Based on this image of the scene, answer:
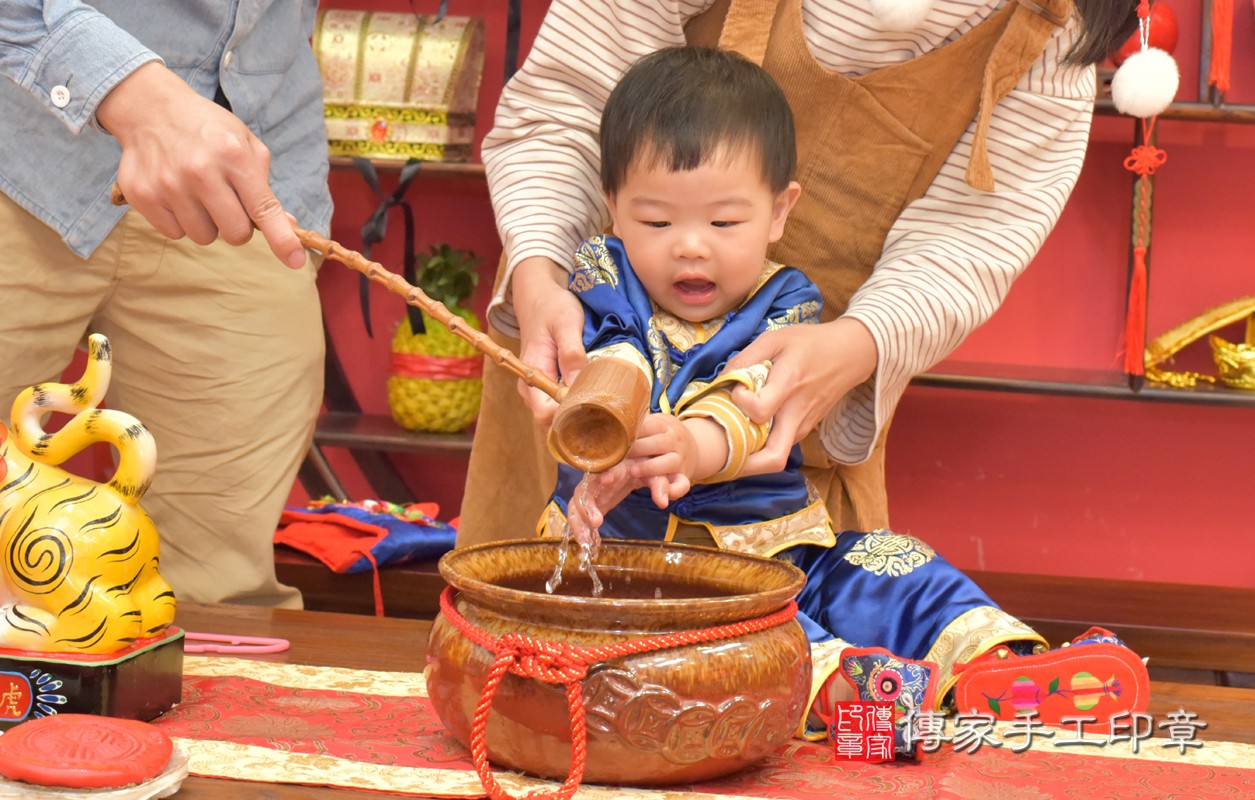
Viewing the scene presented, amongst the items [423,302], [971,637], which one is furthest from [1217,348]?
[423,302]

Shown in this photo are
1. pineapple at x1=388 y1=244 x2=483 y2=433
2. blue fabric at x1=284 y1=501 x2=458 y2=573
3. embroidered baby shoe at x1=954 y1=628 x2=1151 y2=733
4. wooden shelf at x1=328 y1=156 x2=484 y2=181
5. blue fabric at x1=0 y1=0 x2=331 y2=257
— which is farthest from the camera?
pineapple at x1=388 y1=244 x2=483 y2=433

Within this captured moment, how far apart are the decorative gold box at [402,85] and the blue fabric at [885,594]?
69.9 inches

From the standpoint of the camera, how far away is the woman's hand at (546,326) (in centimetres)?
128

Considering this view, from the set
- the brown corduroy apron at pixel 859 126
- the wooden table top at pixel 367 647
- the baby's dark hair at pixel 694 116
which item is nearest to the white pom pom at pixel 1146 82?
the brown corduroy apron at pixel 859 126

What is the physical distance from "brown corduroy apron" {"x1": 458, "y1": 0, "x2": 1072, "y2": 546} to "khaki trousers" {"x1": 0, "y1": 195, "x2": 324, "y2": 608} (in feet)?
1.47

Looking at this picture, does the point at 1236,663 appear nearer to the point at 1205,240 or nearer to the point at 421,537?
the point at 1205,240

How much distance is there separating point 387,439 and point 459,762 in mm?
2082

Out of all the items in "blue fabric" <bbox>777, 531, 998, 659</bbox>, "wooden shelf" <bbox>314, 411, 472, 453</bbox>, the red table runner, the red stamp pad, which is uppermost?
"wooden shelf" <bbox>314, 411, 472, 453</bbox>

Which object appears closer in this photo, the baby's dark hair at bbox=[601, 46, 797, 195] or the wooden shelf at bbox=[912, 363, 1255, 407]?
the baby's dark hair at bbox=[601, 46, 797, 195]

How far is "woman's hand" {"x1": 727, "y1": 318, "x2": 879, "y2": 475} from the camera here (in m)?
1.28

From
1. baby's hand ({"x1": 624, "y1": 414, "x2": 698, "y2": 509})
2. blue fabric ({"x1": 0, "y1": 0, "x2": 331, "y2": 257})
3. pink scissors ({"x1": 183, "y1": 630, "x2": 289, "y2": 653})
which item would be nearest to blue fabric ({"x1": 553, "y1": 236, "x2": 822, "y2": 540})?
baby's hand ({"x1": 624, "y1": 414, "x2": 698, "y2": 509})

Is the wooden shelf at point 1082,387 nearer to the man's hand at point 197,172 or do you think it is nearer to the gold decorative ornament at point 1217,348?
the gold decorative ornament at point 1217,348

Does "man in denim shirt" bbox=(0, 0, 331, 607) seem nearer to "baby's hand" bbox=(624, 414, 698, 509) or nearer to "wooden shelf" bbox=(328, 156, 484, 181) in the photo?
"baby's hand" bbox=(624, 414, 698, 509)

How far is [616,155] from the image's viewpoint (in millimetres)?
1427
